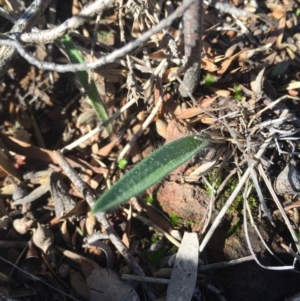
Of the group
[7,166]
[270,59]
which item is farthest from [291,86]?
[7,166]

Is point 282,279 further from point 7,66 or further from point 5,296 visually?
point 7,66

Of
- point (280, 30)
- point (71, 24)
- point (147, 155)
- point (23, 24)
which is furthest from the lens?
point (280, 30)

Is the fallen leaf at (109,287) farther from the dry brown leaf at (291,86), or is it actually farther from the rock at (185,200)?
the dry brown leaf at (291,86)

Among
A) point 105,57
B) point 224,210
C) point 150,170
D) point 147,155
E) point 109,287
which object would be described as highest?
point 105,57

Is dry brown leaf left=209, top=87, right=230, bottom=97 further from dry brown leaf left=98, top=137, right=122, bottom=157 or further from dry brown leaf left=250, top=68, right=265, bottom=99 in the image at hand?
dry brown leaf left=98, top=137, right=122, bottom=157

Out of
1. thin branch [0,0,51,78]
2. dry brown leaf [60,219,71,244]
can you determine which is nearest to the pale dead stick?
dry brown leaf [60,219,71,244]

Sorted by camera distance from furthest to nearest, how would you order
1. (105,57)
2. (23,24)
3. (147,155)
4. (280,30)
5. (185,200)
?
(280,30) → (147,155) → (185,200) → (23,24) → (105,57)

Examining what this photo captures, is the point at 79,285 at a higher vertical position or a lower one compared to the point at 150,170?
lower

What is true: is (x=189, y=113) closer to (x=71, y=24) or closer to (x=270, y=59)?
(x=270, y=59)
